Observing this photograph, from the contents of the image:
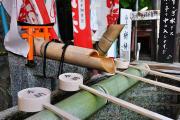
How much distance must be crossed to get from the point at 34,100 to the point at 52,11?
1.42 m

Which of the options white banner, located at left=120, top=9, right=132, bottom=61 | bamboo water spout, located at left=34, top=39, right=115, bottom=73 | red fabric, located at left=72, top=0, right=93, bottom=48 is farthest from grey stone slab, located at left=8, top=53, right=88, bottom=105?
white banner, located at left=120, top=9, right=132, bottom=61

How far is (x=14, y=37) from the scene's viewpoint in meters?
2.37

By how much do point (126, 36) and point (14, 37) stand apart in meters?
2.90

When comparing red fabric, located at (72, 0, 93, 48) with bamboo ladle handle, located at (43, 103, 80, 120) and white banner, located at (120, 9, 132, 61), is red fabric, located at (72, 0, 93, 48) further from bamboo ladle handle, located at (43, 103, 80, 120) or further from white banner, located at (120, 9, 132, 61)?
white banner, located at (120, 9, 132, 61)

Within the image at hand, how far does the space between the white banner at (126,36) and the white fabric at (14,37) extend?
8.99ft

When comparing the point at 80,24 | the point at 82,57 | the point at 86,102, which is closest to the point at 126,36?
the point at 80,24

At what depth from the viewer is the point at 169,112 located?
2297mm

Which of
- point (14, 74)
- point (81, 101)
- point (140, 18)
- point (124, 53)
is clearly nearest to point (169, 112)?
point (81, 101)

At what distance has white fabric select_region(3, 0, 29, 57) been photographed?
2305mm

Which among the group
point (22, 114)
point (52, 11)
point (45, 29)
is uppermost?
point (52, 11)

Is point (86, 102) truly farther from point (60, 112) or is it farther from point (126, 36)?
point (126, 36)

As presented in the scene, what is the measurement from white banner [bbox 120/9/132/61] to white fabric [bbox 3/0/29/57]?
8.99ft

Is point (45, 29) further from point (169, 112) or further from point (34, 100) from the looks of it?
point (169, 112)

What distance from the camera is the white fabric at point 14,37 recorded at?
2.30m
